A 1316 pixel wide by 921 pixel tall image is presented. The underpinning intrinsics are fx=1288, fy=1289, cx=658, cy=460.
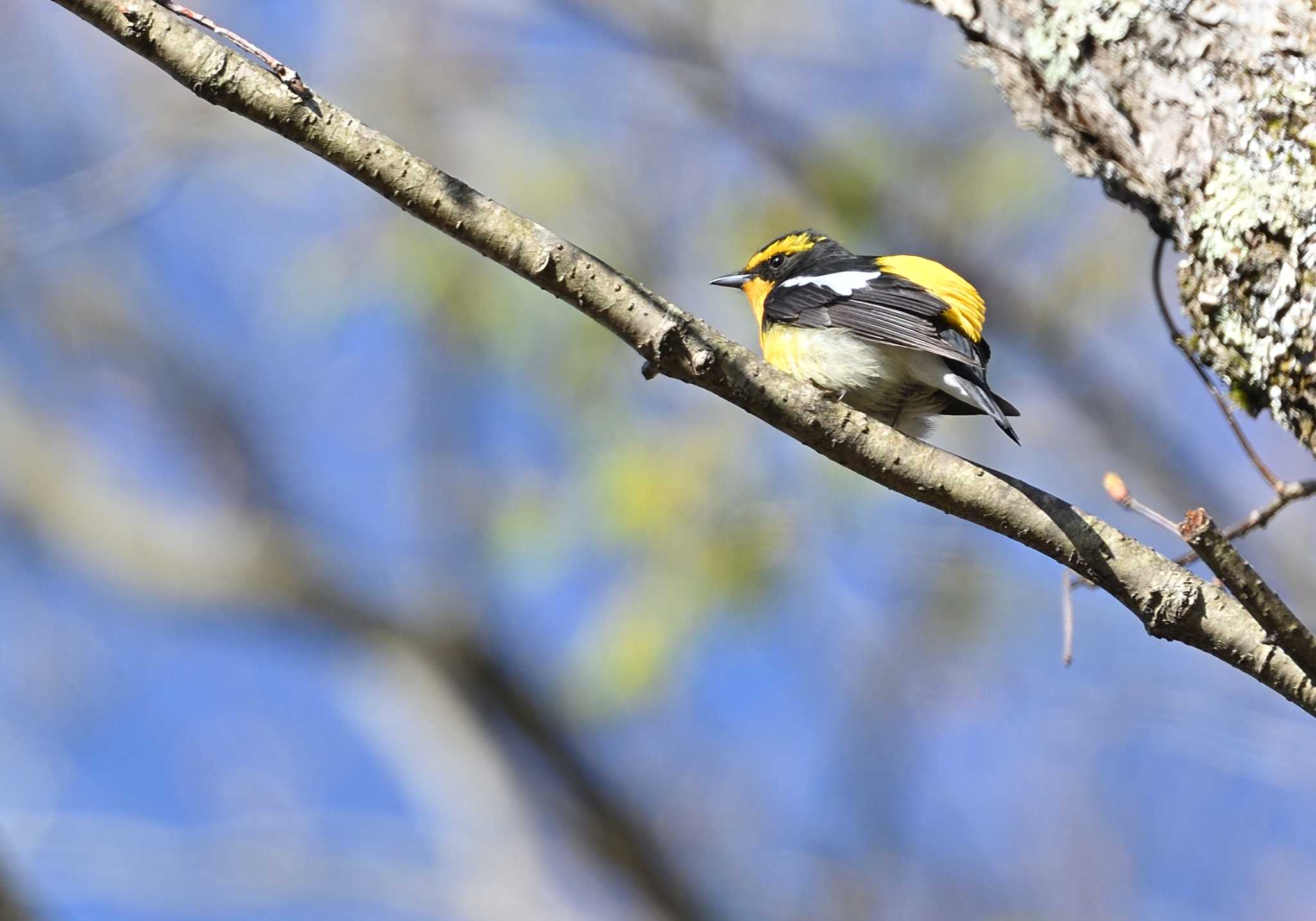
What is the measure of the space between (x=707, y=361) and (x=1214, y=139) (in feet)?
4.35

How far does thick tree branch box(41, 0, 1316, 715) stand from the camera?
2.31 meters

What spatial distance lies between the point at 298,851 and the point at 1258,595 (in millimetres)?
8986

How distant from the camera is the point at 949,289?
4.67 m

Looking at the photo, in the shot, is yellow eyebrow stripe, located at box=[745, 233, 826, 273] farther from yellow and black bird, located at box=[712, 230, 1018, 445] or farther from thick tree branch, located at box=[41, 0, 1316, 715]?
thick tree branch, located at box=[41, 0, 1316, 715]

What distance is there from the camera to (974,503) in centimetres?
260

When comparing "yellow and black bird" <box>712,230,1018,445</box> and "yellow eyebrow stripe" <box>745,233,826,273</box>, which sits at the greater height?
"yellow eyebrow stripe" <box>745,233,826,273</box>

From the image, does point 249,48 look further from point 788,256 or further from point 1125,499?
point 788,256

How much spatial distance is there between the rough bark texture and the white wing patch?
4.62 ft

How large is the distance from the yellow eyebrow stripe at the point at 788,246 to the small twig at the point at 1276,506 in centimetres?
291

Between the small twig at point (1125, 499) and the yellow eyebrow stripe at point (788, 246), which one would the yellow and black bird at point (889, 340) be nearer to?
the yellow eyebrow stripe at point (788, 246)

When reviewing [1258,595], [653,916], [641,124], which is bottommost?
[1258,595]

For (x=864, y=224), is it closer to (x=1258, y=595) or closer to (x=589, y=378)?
(x=589, y=378)

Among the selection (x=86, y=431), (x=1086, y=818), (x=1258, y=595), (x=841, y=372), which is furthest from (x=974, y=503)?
(x=86, y=431)

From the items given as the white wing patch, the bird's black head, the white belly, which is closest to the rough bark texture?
the white belly
